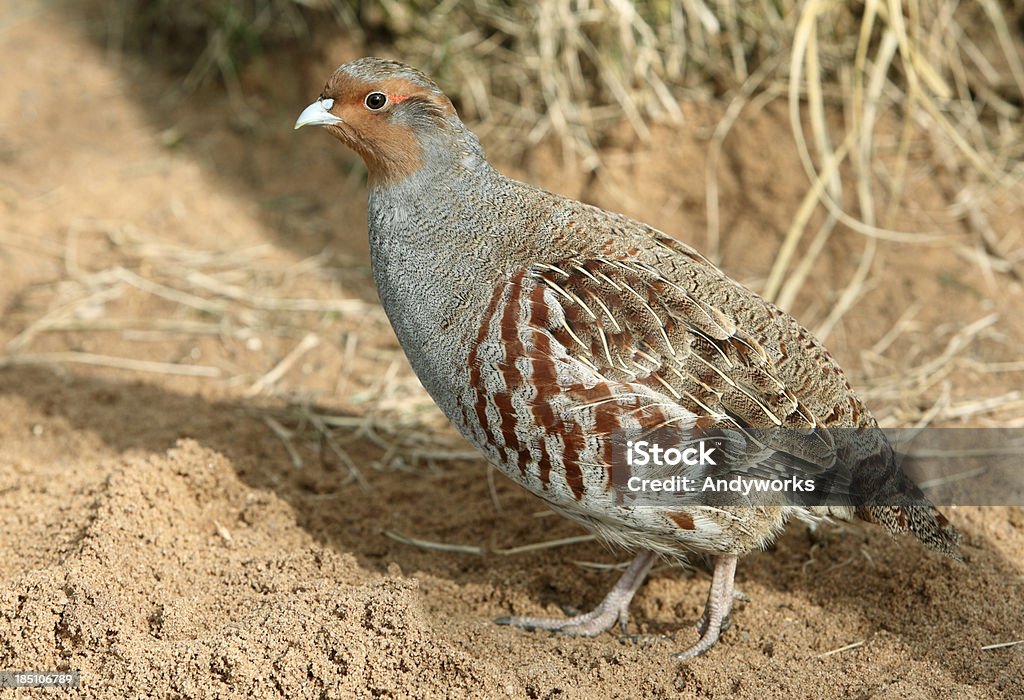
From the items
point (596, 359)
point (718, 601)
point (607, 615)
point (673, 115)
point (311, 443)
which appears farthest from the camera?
point (673, 115)

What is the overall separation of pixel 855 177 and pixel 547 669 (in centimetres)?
400

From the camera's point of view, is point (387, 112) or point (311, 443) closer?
point (387, 112)

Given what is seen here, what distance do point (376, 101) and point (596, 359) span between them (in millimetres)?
1271

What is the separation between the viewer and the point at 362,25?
7180 mm

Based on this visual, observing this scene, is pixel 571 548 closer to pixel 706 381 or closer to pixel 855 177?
pixel 706 381

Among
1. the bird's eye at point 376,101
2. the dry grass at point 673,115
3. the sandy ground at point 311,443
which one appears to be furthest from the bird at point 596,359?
the dry grass at point 673,115

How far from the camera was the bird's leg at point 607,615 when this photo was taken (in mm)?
4000

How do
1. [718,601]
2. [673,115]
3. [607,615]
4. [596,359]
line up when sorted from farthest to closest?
[673,115]
[607,615]
[718,601]
[596,359]

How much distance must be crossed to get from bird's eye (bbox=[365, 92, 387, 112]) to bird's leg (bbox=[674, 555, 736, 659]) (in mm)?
2060

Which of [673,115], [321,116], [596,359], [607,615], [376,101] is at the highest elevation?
[376,101]

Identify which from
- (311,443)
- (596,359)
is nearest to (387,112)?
(596,359)

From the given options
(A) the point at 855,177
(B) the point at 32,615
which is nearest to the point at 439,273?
(B) the point at 32,615

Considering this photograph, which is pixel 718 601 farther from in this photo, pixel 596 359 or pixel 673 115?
pixel 673 115

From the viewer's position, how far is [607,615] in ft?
13.3
